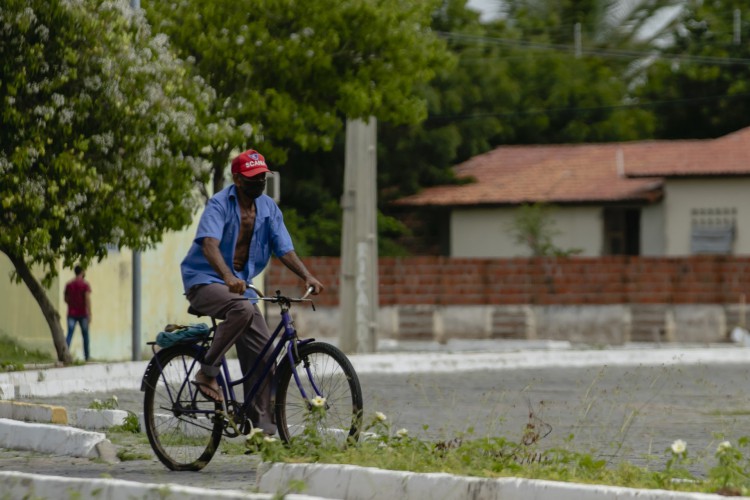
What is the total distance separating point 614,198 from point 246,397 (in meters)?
36.2

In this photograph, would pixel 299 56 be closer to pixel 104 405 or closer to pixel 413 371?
pixel 413 371

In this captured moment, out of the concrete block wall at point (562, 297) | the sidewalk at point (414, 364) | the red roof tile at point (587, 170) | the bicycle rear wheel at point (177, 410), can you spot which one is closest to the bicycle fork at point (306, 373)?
the bicycle rear wheel at point (177, 410)

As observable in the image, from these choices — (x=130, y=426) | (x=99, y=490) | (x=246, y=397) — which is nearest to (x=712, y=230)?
(x=130, y=426)

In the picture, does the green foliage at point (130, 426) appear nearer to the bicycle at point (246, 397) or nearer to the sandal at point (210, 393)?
the bicycle at point (246, 397)

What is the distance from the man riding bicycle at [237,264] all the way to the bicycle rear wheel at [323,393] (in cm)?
11

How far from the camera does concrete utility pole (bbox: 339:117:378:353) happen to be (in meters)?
23.6

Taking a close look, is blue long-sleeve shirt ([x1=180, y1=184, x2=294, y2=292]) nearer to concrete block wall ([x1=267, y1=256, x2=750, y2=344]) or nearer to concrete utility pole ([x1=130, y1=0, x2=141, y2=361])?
concrete utility pole ([x1=130, y1=0, x2=141, y2=361])

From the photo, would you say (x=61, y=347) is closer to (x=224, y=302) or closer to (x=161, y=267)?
(x=161, y=267)

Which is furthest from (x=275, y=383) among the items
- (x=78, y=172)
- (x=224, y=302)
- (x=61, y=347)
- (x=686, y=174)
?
(x=686, y=174)

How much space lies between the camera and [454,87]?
162ft

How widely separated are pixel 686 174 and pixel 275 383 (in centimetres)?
3468

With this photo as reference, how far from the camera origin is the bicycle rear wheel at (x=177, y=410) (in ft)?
30.3

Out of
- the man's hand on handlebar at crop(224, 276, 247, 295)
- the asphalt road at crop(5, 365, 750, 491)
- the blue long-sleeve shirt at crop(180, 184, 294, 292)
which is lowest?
the asphalt road at crop(5, 365, 750, 491)

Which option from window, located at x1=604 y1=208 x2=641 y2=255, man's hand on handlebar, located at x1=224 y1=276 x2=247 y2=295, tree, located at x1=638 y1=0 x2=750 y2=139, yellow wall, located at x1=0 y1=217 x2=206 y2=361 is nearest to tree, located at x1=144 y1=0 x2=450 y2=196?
yellow wall, located at x1=0 y1=217 x2=206 y2=361
